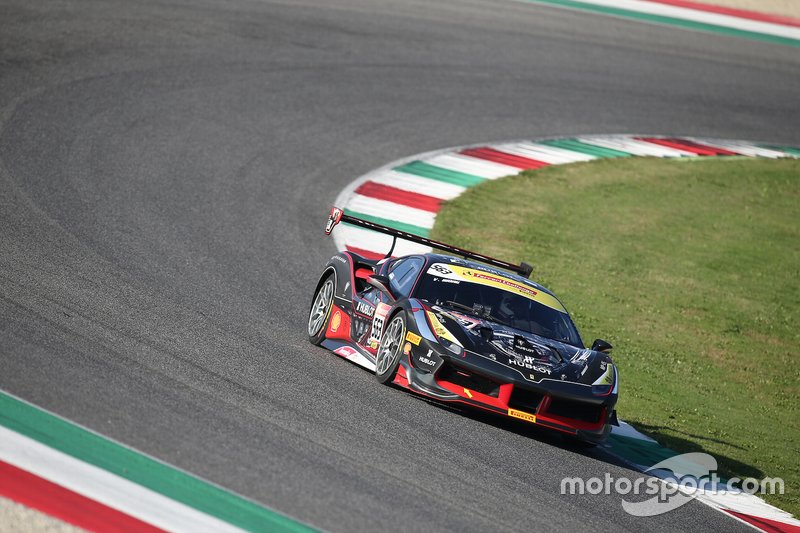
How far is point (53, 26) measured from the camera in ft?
66.0

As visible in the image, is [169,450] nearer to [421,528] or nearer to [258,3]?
[421,528]

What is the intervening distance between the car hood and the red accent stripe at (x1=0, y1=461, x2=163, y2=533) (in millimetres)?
3649

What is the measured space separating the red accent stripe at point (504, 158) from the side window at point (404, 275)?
815cm

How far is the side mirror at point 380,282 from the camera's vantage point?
9953mm

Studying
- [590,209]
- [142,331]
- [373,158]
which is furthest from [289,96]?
[142,331]

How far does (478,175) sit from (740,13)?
13.8m

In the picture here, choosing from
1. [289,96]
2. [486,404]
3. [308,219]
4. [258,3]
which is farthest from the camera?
[258,3]

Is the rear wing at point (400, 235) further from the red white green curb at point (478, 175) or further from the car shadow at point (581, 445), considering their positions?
the car shadow at point (581, 445)

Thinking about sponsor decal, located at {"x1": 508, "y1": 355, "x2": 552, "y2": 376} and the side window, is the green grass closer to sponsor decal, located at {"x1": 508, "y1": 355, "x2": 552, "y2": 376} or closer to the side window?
sponsor decal, located at {"x1": 508, "y1": 355, "x2": 552, "y2": 376}

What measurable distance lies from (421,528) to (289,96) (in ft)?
47.5

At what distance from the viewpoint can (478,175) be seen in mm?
17672

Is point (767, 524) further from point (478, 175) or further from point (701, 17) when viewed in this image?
point (701, 17)

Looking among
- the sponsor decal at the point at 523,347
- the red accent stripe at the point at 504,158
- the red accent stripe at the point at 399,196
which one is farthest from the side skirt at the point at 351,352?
the red accent stripe at the point at 504,158

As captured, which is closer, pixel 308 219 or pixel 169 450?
pixel 169 450
